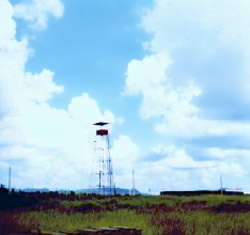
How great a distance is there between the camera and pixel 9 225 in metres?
17.0

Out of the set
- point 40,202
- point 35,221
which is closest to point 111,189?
point 40,202

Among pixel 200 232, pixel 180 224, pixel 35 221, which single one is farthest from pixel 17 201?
pixel 200 232

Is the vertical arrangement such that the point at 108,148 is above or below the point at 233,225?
above

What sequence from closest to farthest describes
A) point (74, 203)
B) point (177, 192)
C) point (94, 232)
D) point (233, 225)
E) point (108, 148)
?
1. point (94, 232)
2. point (233, 225)
3. point (74, 203)
4. point (108, 148)
5. point (177, 192)

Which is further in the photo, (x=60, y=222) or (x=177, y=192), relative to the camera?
(x=177, y=192)

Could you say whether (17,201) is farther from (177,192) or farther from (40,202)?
(177,192)

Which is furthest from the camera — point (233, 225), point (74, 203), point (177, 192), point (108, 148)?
point (177, 192)

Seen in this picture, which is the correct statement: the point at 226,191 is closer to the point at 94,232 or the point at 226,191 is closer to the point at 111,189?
the point at 111,189

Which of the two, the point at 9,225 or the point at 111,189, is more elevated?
the point at 111,189

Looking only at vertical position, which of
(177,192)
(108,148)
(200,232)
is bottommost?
(200,232)

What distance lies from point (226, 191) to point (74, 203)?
31.4 meters

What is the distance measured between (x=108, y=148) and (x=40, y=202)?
2057 cm

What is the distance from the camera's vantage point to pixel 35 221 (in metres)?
19.0

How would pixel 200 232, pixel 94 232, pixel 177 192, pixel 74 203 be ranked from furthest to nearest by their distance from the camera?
pixel 177 192 < pixel 74 203 < pixel 200 232 < pixel 94 232
